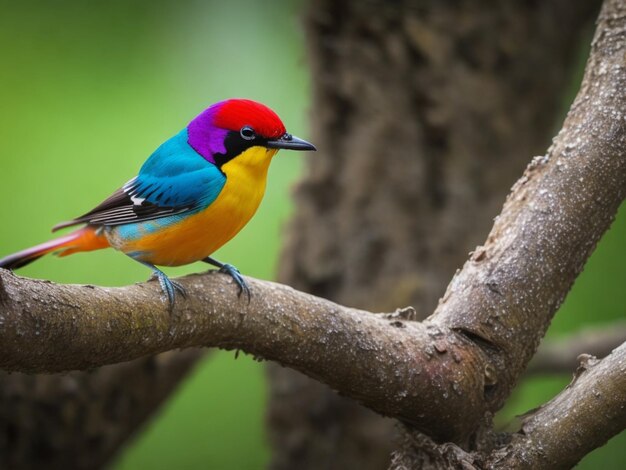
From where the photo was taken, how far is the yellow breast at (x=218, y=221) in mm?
2965

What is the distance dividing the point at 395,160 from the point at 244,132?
243 cm

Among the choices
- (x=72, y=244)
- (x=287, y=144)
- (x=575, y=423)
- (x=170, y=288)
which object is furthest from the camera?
(x=72, y=244)

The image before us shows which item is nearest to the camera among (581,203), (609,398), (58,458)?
(609,398)

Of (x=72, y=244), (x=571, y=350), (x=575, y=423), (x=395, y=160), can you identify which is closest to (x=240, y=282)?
(x=72, y=244)

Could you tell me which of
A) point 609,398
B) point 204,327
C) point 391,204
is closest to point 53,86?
point 391,204

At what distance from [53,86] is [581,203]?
403 cm

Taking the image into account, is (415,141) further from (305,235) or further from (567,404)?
(567,404)

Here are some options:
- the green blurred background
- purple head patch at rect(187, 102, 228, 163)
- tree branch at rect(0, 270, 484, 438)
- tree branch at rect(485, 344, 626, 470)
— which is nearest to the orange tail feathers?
purple head patch at rect(187, 102, 228, 163)

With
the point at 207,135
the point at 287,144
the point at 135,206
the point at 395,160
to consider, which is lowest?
the point at 135,206

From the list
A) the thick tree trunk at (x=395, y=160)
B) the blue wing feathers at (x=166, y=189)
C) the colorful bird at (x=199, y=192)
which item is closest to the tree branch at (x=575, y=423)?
the colorful bird at (x=199, y=192)

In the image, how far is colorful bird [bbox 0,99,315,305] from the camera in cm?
298

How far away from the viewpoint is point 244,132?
3.06 m

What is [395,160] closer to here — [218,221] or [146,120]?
[146,120]

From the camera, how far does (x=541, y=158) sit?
3014 millimetres
